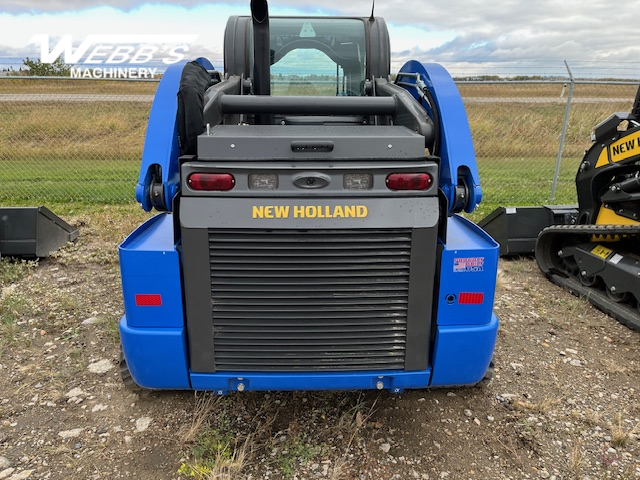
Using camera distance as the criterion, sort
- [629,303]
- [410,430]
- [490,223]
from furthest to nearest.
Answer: [490,223]
[629,303]
[410,430]

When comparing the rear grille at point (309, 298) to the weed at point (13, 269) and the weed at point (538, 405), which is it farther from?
the weed at point (13, 269)

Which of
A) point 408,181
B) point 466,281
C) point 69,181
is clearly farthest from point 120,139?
point 466,281

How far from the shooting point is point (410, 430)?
9.87ft

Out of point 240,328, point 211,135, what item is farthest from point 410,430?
point 211,135

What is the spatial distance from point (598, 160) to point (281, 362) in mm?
3752

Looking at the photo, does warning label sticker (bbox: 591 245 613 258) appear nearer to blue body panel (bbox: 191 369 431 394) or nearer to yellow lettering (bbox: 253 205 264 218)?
blue body panel (bbox: 191 369 431 394)

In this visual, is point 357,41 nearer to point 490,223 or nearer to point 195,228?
point 195,228

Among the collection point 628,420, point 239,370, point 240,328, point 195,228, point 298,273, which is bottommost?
point 628,420

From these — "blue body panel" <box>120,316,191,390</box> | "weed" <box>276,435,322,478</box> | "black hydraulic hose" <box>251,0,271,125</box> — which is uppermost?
"black hydraulic hose" <box>251,0,271,125</box>

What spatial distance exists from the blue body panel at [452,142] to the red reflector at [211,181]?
109cm

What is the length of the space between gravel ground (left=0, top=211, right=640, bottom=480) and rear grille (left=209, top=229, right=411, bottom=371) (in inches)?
20.9

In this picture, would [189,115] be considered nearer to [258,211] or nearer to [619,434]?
[258,211]

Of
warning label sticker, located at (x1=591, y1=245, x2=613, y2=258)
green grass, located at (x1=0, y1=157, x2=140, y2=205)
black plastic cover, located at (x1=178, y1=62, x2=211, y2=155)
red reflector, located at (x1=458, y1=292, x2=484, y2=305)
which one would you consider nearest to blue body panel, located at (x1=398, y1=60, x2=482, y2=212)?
red reflector, located at (x1=458, y1=292, x2=484, y2=305)

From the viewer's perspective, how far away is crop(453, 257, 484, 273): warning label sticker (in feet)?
8.40
